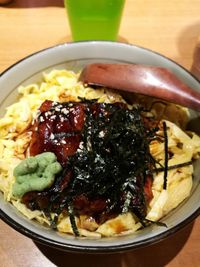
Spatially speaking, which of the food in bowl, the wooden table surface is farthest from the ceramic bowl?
the wooden table surface

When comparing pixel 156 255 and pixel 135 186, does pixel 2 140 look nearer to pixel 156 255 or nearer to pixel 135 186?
pixel 135 186

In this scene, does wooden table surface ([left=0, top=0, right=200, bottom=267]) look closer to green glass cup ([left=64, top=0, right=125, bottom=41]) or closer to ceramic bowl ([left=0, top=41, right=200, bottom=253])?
green glass cup ([left=64, top=0, right=125, bottom=41])

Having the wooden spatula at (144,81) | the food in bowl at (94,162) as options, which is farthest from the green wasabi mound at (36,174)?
the wooden spatula at (144,81)

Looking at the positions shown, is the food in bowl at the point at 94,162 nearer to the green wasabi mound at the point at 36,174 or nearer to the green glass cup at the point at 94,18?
the green wasabi mound at the point at 36,174

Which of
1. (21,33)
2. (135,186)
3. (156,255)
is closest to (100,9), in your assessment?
(21,33)

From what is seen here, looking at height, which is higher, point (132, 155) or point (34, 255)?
point (132, 155)

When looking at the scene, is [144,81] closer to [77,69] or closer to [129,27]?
[77,69]

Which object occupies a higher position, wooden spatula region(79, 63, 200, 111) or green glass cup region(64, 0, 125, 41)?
green glass cup region(64, 0, 125, 41)
